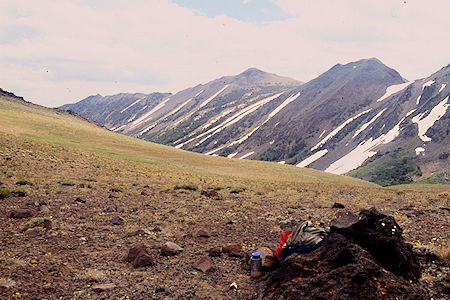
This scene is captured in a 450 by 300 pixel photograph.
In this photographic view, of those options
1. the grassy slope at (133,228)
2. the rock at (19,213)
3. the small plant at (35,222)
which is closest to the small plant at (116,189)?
the grassy slope at (133,228)

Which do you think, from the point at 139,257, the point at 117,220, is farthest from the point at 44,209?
the point at 139,257

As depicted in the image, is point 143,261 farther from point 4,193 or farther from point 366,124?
point 366,124

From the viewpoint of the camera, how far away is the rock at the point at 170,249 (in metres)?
10.1

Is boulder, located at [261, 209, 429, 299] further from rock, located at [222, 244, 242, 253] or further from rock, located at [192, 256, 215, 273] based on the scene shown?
rock, located at [222, 244, 242, 253]

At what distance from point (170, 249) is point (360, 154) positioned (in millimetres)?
156355

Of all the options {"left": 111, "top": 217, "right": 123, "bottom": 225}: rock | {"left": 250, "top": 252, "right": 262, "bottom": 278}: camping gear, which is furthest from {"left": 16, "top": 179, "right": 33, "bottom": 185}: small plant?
{"left": 250, "top": 252, "right": 262, "bottom": 278}: camping gear

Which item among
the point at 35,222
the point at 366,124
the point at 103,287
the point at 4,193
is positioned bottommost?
the point at 366,124

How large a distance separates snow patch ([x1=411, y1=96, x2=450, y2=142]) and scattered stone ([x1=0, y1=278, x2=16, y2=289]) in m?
153

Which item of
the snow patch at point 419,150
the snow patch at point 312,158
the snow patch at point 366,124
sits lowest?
the snow patch at point 312,158

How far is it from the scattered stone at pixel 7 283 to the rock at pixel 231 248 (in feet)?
20.5

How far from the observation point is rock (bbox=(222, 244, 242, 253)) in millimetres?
10102

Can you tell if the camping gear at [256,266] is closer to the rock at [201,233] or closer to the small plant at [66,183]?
the rock at [201,233]

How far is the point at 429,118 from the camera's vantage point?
5487 inches

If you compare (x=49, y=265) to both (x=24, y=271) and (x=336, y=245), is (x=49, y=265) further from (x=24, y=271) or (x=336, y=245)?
(x=336, y=245)
